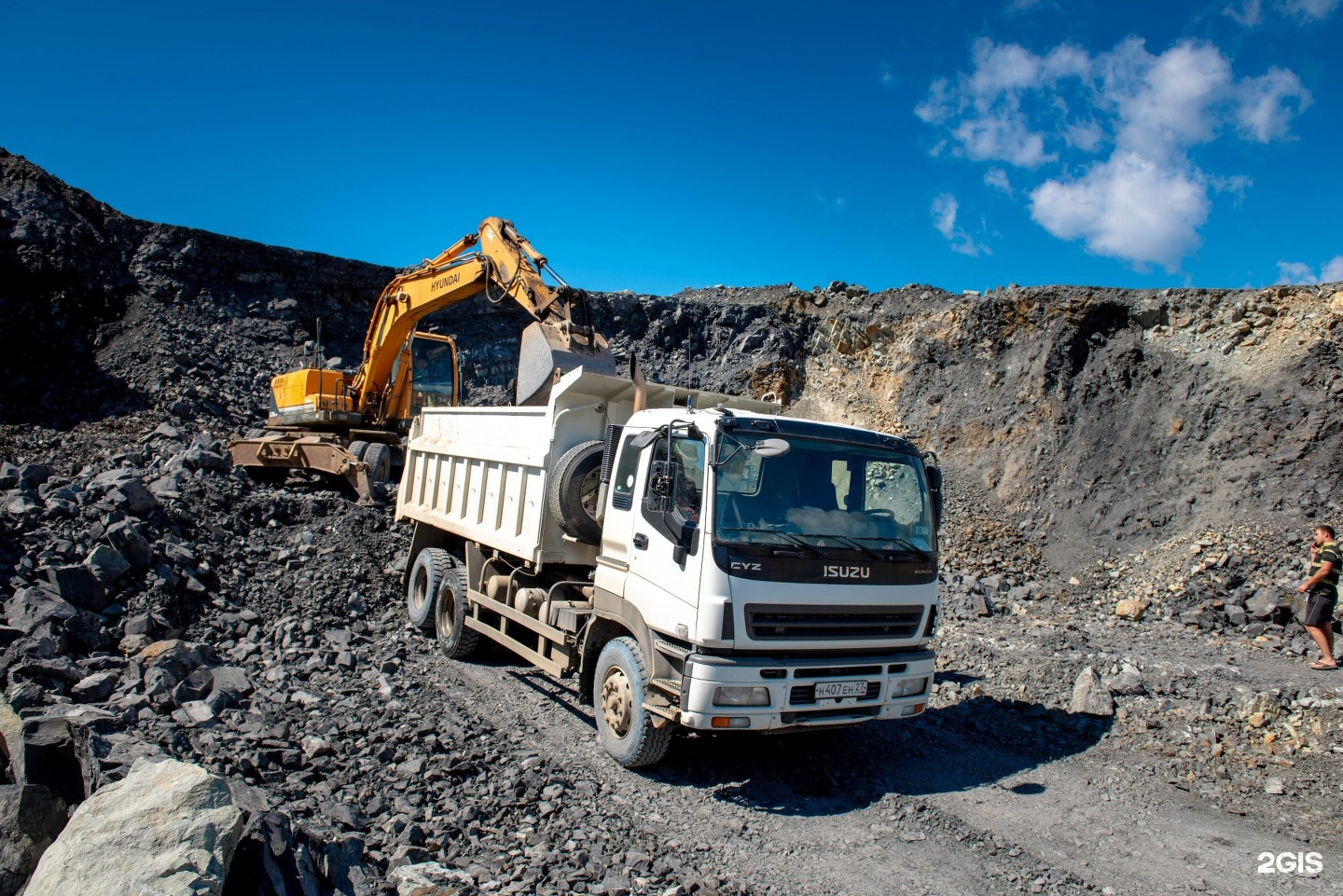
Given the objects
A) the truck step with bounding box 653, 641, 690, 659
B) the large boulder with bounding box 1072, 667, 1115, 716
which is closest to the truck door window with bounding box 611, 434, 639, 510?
the truck step with bounding box 653, 641, 690, 659

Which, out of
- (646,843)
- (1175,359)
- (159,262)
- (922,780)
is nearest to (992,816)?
(922,780)

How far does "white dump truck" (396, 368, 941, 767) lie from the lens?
5.12 m

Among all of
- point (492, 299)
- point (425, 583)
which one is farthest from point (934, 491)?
point (492, 299)

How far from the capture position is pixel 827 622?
5344 mm

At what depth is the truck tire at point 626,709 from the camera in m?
5.49

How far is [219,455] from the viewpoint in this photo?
12.7m

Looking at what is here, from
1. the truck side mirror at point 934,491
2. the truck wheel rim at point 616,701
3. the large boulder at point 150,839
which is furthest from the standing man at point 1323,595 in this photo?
the large boulder at point 150,839

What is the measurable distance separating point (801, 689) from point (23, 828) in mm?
4022

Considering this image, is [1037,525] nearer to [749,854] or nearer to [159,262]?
[749,854]

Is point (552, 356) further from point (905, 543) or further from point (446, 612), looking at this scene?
point (905, 543)

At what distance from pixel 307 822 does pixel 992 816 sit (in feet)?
14.1

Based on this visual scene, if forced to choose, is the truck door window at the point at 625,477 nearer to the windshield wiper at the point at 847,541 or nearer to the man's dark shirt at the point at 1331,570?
the windshield wiper at the point at 847,541

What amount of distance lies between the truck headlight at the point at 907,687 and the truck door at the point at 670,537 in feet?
5.35

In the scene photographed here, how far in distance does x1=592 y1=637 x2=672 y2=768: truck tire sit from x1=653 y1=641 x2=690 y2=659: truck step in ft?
0.75
